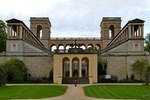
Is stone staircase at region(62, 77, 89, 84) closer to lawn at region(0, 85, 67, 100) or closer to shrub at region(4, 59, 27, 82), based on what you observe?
shrub at region(4, 59, 27, 82)

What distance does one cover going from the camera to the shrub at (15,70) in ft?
135

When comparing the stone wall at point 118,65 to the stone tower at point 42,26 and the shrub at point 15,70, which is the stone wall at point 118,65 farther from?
the stone tower at point 42,26

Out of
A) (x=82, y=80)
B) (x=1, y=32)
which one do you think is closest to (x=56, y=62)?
(x=82, y=80)

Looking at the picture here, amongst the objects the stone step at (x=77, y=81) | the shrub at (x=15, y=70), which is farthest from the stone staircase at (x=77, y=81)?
the shrub at (x=15, y=70)

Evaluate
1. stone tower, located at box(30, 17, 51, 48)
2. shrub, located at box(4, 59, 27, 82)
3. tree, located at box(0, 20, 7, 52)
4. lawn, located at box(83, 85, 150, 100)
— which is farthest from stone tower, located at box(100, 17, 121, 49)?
lawn, located at box(83, 85, 150, 100)

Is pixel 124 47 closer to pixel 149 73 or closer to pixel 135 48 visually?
pixel 135 48

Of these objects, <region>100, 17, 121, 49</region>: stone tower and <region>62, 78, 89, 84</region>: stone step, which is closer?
<region>62, 78, 89, 84</region>: stone step

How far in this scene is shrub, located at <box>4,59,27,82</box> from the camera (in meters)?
41.2

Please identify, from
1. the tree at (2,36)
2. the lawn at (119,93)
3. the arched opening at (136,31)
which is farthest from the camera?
the tree at (2,36)

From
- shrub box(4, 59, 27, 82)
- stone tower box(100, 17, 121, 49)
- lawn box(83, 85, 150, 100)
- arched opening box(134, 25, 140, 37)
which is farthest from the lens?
stone tower box(100, 17, 121, 49)

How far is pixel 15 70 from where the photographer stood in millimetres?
41562

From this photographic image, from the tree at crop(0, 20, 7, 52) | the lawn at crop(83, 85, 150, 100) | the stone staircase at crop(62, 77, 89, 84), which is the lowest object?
the stone staircase at crop(62, 77, 89, 84)

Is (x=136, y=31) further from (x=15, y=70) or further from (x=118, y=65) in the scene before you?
(x=15, y=70)

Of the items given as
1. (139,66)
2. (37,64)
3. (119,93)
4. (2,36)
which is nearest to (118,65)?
(139,66)
